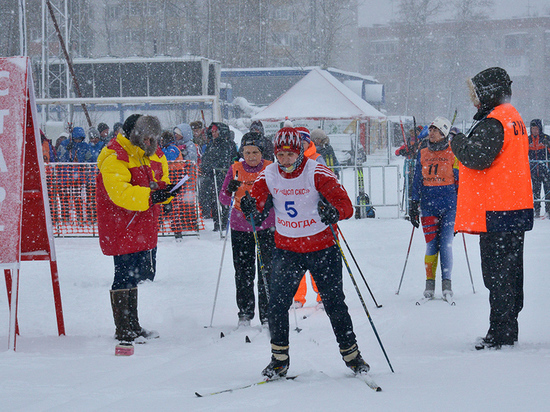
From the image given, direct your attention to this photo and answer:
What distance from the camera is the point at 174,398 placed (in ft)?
11.2

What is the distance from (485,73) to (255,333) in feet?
8.79

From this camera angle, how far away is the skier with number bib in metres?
6.14

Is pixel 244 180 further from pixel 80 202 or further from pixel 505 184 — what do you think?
pixel 80 202

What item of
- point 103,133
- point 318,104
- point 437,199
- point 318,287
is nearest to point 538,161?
point 318,104

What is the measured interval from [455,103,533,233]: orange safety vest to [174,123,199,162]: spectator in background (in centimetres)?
799

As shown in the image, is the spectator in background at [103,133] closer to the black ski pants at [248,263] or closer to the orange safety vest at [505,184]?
the black ski pants at [248,263]

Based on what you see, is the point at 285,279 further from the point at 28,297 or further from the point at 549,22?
the point at 549,22

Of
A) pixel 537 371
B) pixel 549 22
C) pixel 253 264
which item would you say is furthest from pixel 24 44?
pixel 549 22

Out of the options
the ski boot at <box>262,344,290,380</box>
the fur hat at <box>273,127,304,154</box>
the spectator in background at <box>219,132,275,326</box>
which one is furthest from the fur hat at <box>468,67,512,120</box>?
the ski boot at <box>262,344,290,380</box>

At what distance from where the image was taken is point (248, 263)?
5.45m

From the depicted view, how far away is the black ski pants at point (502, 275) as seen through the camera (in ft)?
14.0

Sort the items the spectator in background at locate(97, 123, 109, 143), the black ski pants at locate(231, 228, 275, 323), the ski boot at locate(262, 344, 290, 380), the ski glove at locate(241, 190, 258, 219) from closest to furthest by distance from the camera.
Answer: the ski boot at locate(262, 344, 290, 380) < the ski glove at locate(241, 190, 258, 219) < the black ski pants at locate(231, 228, 275, 323) < the spectator in background at locate(97, 123, 109, 143)

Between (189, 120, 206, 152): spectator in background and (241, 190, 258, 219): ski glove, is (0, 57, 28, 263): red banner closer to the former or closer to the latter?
(241, 190, 258, 219): ski glove

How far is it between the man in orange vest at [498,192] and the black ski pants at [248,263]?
171 centimetres
